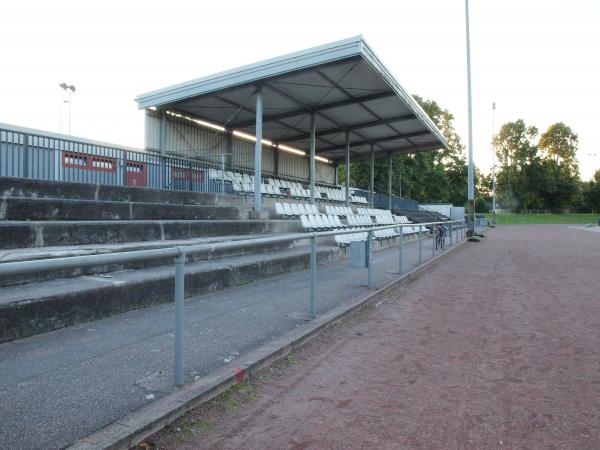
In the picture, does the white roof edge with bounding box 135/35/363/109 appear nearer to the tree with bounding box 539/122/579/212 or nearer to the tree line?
the tree line

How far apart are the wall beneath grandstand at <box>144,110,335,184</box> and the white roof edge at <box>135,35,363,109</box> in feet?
5.47

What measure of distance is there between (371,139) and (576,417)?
22.6 meters

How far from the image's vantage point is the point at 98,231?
7.24 meters

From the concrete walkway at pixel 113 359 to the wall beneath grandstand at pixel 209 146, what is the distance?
1015 centimetres

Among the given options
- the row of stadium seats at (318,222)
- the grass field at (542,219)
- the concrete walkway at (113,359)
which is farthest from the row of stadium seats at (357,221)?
the grass field at (542,219)

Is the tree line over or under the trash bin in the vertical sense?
over

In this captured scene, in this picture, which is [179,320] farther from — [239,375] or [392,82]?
[392,82]

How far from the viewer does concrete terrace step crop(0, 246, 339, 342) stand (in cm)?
429

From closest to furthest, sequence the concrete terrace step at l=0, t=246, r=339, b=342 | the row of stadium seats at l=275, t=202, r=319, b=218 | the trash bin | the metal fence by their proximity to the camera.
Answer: the concrete terrace step at l=0, t=246, r=339, b=342
the trash bin
the metal fence
the row of stadium seats at l=275, t=202, r=319, b=218

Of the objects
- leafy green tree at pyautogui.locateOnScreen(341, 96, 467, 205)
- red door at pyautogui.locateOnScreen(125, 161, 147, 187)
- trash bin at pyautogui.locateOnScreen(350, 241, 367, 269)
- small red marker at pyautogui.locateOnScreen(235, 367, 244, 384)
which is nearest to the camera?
small red marker at pyautogui.locateOnScreen(235, 367, 244, 384)

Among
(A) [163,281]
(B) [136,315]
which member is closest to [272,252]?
(A) [163,281]

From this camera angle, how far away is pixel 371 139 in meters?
24.6

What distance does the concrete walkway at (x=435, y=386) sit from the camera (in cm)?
279

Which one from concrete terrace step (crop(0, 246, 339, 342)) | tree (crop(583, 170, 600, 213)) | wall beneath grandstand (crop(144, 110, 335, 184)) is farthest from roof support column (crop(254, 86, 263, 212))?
tree (crop(583, 170, 600, 213))
